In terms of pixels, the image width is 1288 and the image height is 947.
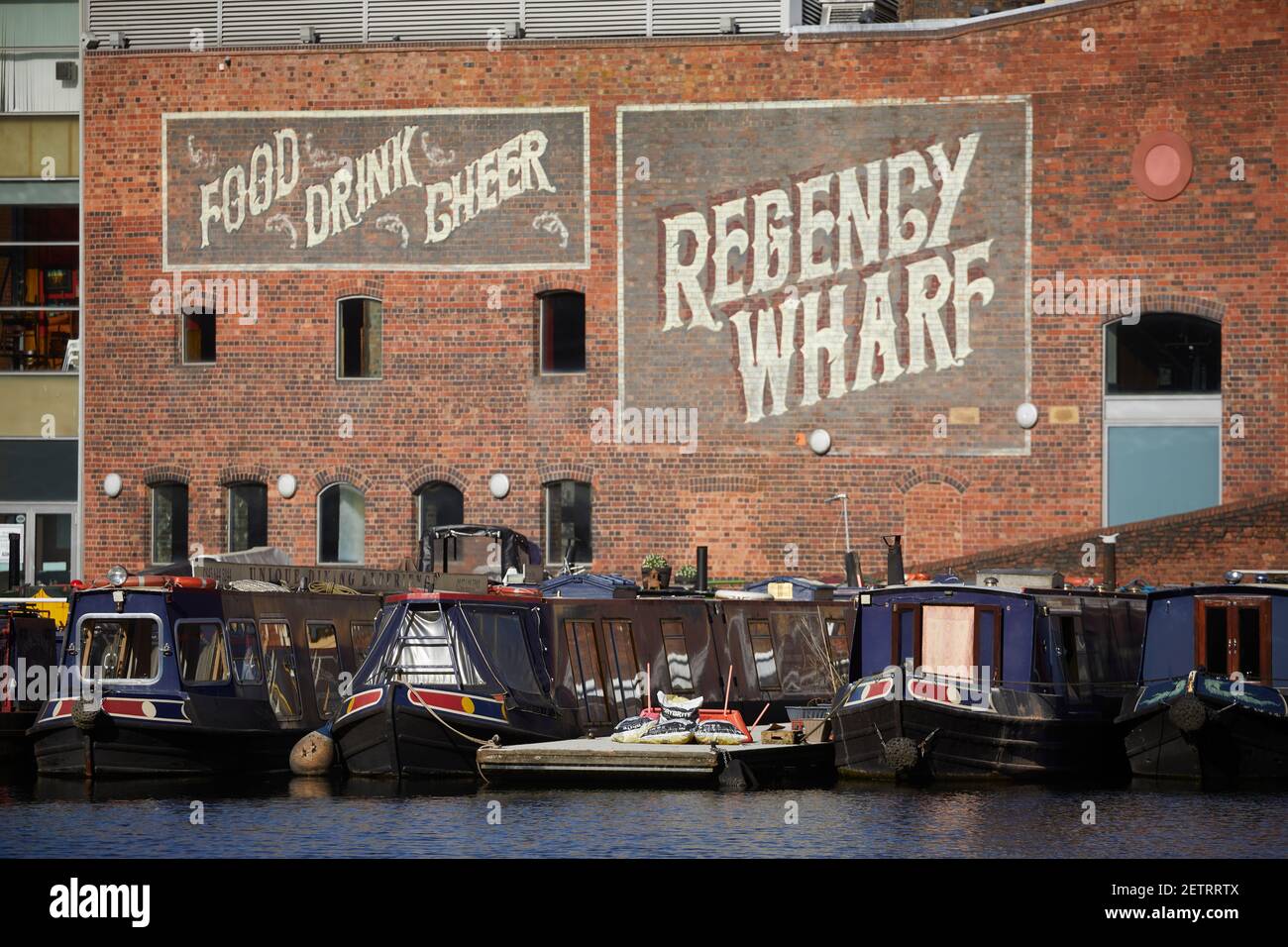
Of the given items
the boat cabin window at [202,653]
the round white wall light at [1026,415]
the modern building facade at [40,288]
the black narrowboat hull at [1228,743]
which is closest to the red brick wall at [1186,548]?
the round white wall light at [1026,415]

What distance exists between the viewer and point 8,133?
48.0 metres

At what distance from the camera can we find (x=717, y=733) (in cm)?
3125

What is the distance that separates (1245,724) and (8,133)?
94.8ft

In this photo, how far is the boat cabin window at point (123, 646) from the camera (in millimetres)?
32312

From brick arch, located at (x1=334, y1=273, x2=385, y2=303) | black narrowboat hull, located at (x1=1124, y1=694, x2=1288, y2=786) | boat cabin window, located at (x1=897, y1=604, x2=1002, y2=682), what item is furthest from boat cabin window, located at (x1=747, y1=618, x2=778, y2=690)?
brick arch, located at (x1=334, y1=273, x2=385, y2=303)

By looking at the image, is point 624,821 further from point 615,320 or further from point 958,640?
point 615,320

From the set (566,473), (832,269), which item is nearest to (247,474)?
(566,473)

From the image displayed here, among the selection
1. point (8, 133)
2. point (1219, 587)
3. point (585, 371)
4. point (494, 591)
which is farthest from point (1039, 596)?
point (8, 133)

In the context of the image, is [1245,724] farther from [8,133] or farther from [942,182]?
[8,133]

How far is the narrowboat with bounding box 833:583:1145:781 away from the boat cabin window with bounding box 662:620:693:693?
13.3 feet

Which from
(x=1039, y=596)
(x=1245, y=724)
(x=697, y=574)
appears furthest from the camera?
(x=697, y=574)

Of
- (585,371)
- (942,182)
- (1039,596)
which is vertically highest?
(942,182)

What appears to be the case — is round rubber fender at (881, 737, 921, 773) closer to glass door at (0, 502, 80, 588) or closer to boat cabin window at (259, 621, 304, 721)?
boat cabin window at (259, 621, 304, 721)

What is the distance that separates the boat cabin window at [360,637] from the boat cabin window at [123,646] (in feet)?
13.4
